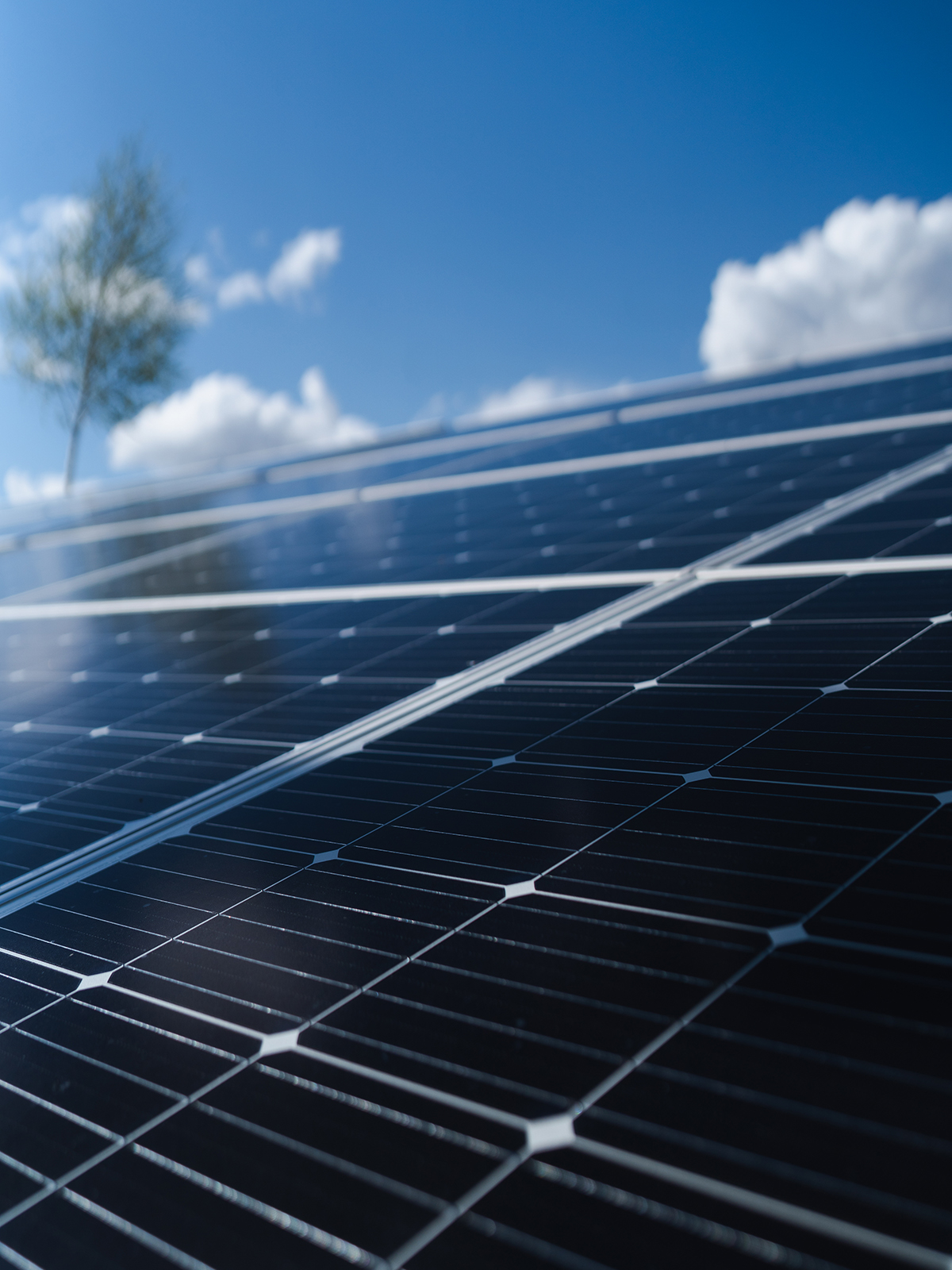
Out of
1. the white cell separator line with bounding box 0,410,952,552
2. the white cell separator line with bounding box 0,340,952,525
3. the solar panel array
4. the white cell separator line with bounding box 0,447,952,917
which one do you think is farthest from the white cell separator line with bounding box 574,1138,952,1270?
the white cell separator line with bounding box 0,340,952,525

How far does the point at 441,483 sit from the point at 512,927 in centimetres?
1460

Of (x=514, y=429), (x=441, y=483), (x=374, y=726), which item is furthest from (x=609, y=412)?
(x=374, y=726)

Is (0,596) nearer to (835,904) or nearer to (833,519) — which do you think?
(833,519)

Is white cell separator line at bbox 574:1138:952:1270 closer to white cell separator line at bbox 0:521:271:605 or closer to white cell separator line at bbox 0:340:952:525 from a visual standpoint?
white cell separator line at bbox 0:521:271:605

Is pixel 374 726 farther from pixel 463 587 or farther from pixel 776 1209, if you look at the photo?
pixel 776 1209

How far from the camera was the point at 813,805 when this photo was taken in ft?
13.8

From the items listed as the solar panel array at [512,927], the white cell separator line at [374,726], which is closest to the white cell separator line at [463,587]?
the solar panel array at [512,927]

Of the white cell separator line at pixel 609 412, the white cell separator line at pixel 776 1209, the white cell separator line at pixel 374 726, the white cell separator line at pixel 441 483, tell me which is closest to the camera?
the white cell separator line at pixel 776 1209

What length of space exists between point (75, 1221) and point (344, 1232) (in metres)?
0.81

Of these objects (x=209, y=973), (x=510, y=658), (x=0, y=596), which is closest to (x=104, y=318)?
(x=0, y=596)

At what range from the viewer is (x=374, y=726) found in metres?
6.54

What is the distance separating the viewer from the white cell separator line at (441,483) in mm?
13828

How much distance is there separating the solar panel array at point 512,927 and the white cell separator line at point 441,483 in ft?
14.7

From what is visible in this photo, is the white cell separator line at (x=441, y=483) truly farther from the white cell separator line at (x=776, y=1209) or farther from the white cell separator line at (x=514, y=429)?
the white cell separator line at (x=776, y=1209)
